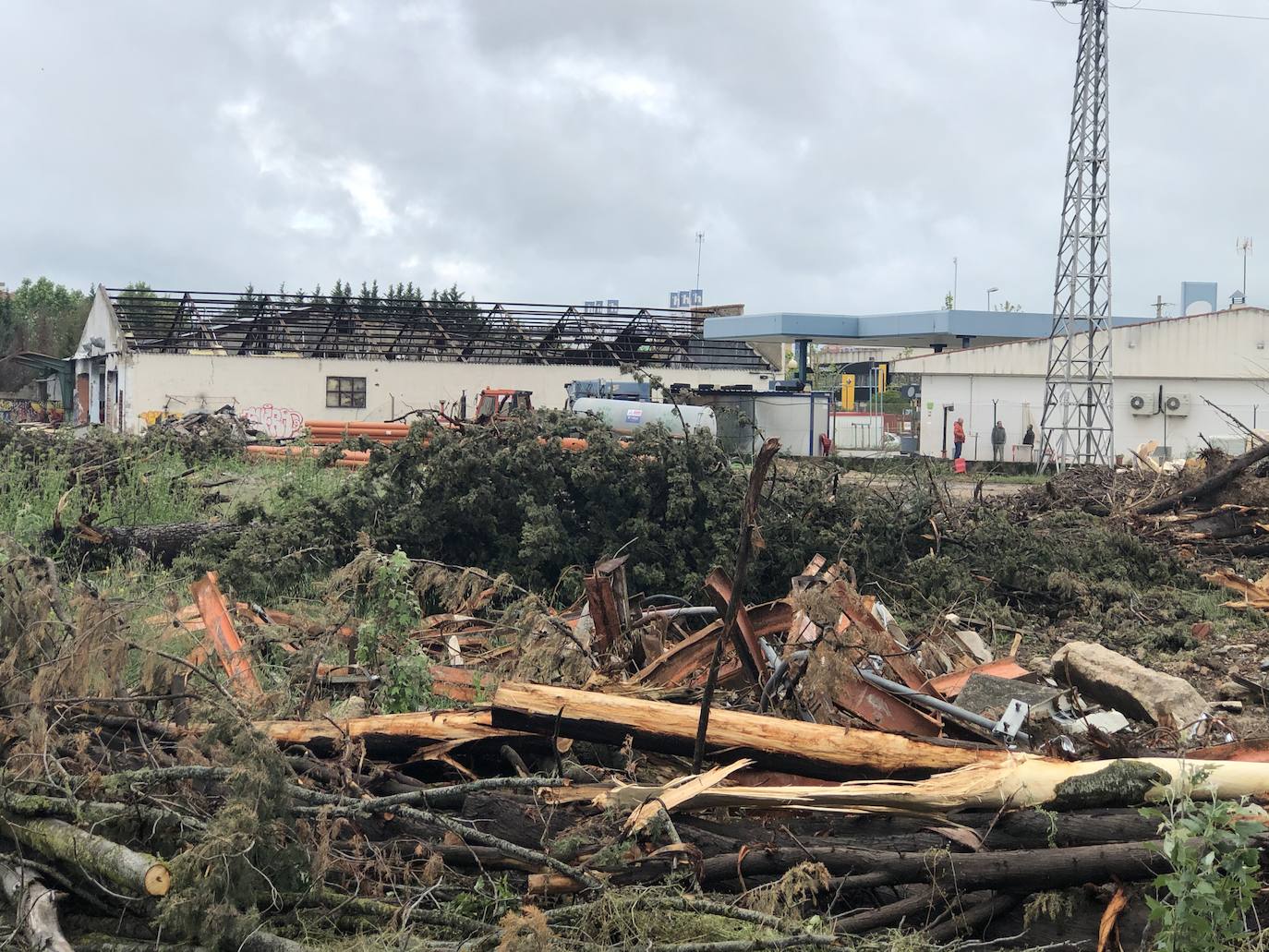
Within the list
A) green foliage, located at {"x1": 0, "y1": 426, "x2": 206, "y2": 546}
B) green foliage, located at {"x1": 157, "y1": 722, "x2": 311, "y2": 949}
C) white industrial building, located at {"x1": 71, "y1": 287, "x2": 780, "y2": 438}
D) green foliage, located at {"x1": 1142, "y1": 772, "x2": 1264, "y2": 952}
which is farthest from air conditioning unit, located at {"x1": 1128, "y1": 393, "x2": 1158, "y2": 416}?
green foliage, located at {"x1": 157, "y1": 722, "x2": 311, "y2": 949}

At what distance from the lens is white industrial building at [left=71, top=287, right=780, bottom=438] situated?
34.9m

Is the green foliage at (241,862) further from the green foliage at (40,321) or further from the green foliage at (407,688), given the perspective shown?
the green foliage at (40,321)

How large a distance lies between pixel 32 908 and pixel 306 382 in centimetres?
3418

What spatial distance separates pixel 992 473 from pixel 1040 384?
504 centimetres

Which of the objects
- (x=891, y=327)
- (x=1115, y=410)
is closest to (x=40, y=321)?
(x=891, y=327)

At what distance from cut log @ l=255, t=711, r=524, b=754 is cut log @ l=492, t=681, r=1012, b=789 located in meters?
0.14

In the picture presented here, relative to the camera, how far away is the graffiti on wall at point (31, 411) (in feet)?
124

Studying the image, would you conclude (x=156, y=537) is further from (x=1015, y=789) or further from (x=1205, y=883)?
(x=1205, y=883)

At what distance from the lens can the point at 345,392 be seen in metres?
37.3

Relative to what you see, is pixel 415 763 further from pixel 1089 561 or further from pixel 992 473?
pixel 992 473

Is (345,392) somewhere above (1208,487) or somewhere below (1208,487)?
above

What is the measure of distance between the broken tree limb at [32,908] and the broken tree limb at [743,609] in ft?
7.13

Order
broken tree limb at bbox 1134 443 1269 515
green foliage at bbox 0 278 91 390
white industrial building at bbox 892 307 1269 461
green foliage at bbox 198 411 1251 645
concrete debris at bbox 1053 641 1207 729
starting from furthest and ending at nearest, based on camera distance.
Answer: green foliage at bbox 0 278 91 390 < white industrial building at bbox 892 307 1269 461 < broken tree limb at bbox 1134 443 1269 515 < green foliage at bbox 198 411 1251 645 < concrete debris at bbox 1053 641 1207 729

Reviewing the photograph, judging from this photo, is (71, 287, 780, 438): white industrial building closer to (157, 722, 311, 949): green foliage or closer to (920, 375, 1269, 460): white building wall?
(920, 375, 1269, 460): white building wall
